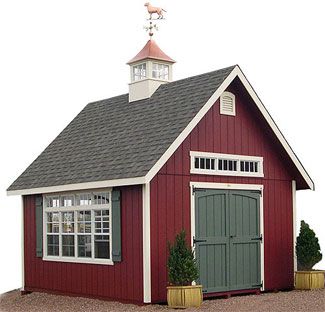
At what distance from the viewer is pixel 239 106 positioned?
57.6 ft

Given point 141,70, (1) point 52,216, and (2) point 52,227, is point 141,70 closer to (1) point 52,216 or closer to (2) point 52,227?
(1) point 52,216

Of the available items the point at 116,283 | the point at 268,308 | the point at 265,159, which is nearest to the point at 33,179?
the point at 116,283

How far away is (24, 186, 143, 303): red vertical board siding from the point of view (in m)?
15.7

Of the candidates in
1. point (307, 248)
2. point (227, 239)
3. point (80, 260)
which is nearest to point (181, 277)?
point (227, 239)

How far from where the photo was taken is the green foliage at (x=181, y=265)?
14953mm

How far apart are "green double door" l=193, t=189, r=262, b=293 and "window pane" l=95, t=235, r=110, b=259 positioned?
194cm

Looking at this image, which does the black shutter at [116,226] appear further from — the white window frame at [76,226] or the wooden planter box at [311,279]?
the wooden planter box at [311,279]

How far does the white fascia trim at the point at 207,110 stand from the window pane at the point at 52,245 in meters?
4.40

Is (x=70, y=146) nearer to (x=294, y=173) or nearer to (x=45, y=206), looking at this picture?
(x=45, y=206)

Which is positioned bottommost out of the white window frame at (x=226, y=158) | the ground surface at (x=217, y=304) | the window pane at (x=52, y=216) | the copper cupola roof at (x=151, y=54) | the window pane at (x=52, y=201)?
the ground surface at (x=217, y=304)

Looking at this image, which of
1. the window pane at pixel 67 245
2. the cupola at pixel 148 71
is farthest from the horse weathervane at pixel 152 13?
the window pane at pixel 67 245

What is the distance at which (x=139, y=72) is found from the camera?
19.8 m

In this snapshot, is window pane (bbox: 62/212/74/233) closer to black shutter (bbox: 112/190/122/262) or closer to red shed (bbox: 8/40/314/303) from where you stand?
red shed (bbox: 8/40/314/303)

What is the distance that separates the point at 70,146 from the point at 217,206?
4.78m
